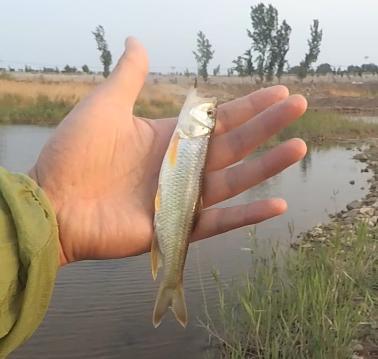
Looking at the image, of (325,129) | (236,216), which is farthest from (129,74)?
(325,129)

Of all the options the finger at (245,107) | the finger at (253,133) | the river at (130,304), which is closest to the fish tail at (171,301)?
the finger at (253,133)

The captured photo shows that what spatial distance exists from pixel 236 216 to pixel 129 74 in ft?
3.07

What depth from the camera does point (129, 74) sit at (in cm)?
303

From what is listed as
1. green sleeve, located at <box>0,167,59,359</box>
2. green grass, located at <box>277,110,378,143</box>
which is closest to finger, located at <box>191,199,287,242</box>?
green sleeve, located at <box>0,167,59,359</box>

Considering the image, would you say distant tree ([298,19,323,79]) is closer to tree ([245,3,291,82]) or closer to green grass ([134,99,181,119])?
tree ([245,3,291,82])

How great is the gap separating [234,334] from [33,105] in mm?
24224

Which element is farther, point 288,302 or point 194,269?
point 194,269

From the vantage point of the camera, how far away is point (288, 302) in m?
5.07

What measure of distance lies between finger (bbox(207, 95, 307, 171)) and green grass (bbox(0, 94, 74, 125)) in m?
23.7

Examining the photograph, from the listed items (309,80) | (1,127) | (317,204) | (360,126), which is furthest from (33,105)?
(309,80)

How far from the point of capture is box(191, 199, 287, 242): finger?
285 cm

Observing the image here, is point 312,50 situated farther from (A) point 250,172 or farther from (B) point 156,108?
(A) point 250,172

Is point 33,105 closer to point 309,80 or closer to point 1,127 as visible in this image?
point 1,127

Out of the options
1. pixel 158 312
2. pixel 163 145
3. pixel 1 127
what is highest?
pixel 163 145
